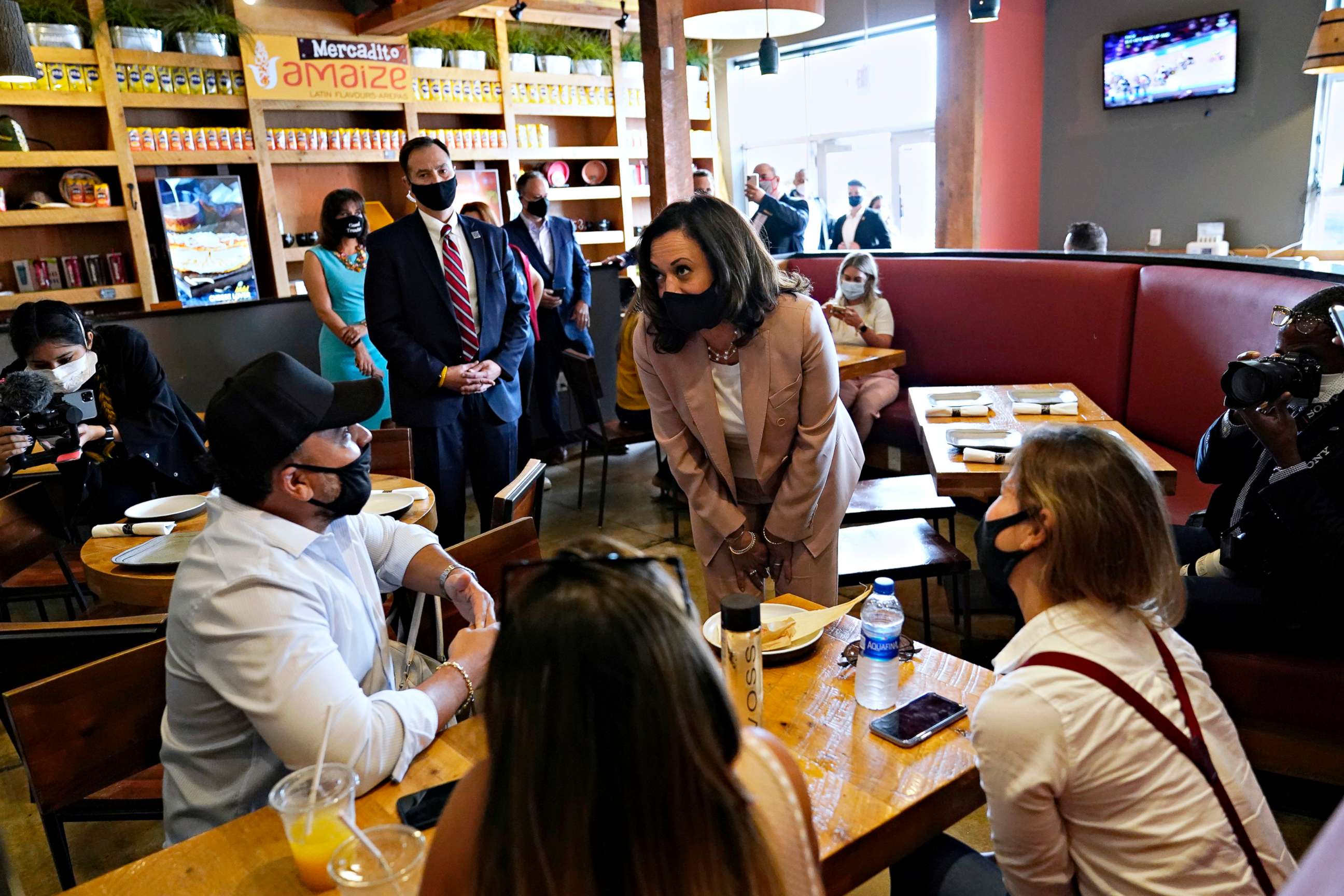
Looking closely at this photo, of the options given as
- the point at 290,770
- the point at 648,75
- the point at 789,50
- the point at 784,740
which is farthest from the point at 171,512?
the point at 789,50

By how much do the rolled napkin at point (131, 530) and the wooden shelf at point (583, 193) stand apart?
713cm

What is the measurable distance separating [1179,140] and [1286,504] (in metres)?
6.63

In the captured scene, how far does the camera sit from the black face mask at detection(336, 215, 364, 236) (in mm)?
4480

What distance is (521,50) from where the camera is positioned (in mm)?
9086

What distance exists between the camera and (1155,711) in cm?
124

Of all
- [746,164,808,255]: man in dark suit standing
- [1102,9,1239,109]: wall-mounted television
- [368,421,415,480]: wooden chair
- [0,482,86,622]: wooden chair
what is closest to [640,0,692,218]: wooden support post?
[746,164,808,255]: man in dark suit standing

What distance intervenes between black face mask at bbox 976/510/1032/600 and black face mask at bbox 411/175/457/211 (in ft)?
8.58

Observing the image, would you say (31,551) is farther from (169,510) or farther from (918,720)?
(918,720)

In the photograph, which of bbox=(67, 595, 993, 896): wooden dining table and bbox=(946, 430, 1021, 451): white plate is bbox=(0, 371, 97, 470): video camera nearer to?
bbox=(67, 595, 993, 896): wooden dining table

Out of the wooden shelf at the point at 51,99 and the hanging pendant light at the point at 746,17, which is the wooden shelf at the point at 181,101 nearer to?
the wooden shelf at the point at 51,99

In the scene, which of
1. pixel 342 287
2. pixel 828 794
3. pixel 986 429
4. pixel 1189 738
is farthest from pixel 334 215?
pixel 1189 738

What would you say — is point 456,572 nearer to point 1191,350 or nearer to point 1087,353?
point 1191,350

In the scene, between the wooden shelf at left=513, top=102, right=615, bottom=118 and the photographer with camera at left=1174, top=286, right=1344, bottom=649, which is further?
the wooden shelf at left=513, top=102, right=615, bottom=118

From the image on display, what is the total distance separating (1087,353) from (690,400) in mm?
2916
